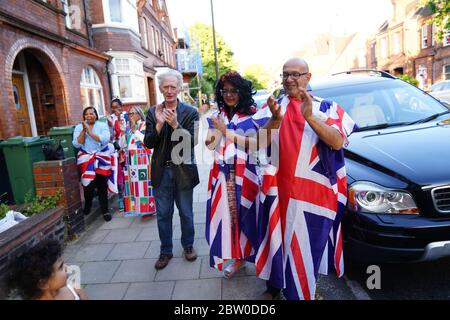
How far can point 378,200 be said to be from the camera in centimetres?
254

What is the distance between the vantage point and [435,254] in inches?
93.5

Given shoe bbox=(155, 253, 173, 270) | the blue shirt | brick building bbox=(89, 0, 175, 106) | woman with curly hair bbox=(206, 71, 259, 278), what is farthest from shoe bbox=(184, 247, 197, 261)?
brick building bbox=(89, 0, 175, 106)

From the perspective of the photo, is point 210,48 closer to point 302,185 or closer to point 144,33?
point 144,33

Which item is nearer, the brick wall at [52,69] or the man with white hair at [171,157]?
the man with white hair at [171,157]

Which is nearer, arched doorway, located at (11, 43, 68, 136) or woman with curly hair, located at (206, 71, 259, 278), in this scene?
woman with curly hair, located at (206, 71, 259, 278)

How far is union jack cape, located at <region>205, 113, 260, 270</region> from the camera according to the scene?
273cm

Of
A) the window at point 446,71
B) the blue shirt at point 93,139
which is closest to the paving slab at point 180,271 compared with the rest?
the blue shirt at point 93,139

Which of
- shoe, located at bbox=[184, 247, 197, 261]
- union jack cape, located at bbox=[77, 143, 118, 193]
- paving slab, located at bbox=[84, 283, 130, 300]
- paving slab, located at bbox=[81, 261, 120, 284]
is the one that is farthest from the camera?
union jack cape, located at bbox=[77, 143, 118, 193]

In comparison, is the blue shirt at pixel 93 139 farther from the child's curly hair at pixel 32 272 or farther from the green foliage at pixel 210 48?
the green foliage at pixel 210 48

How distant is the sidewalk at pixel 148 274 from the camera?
286 centimetres

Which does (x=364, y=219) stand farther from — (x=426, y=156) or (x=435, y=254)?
(x=426, y=156)

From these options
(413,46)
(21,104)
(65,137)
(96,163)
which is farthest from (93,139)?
(413,46)

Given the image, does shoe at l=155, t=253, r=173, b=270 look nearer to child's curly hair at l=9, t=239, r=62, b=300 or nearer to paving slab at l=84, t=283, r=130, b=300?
paving slab at l=84, t=283, r=130, b=300

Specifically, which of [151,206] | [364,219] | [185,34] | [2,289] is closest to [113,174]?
[151,206]
